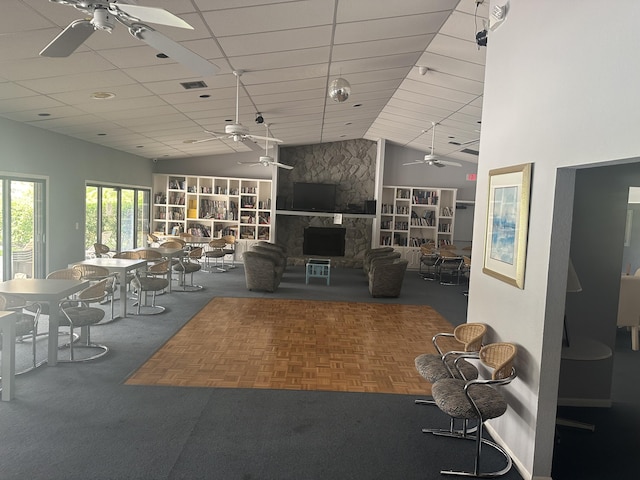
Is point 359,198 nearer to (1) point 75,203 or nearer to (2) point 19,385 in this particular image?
(1) point 75,203

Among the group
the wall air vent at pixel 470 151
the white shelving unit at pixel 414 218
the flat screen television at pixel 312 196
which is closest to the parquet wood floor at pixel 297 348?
the wall air vent at pixel 470 151

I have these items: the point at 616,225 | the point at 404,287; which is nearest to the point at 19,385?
the point at 616,225

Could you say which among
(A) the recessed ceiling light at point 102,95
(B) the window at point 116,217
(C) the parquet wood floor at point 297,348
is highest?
(A) the recessed ceiling light at point 102,95

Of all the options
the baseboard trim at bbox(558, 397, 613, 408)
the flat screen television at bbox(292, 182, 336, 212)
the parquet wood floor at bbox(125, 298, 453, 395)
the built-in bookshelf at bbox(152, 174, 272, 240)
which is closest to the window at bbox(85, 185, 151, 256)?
the built-in bookshelf at bbox(152, 174, 272, 240)

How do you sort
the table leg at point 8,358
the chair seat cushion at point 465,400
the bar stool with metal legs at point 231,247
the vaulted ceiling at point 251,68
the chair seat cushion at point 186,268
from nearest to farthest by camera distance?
the chair seat cushion at point 465,400 < the table leg at point 8,358 < the vaulted ceiling at point 251,68 < the chair seat cushion at point 186,268 < the bar stool with metal legs at point 231,247

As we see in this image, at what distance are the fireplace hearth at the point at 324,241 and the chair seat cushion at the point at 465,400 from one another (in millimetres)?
10202

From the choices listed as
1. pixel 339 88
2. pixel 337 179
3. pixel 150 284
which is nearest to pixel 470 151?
pixel 337 179

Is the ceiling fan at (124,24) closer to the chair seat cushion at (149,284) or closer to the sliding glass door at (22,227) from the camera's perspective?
the chair seat cushion at (149,284)

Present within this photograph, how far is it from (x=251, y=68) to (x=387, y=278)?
16.6ft

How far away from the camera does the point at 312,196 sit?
43.3 feet

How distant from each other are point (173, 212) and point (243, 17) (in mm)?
10031

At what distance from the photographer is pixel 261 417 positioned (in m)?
3.75

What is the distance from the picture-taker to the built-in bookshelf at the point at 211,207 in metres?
13.1

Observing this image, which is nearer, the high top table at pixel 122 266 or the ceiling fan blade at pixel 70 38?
the ceiling fan blade at pixel 70 38
